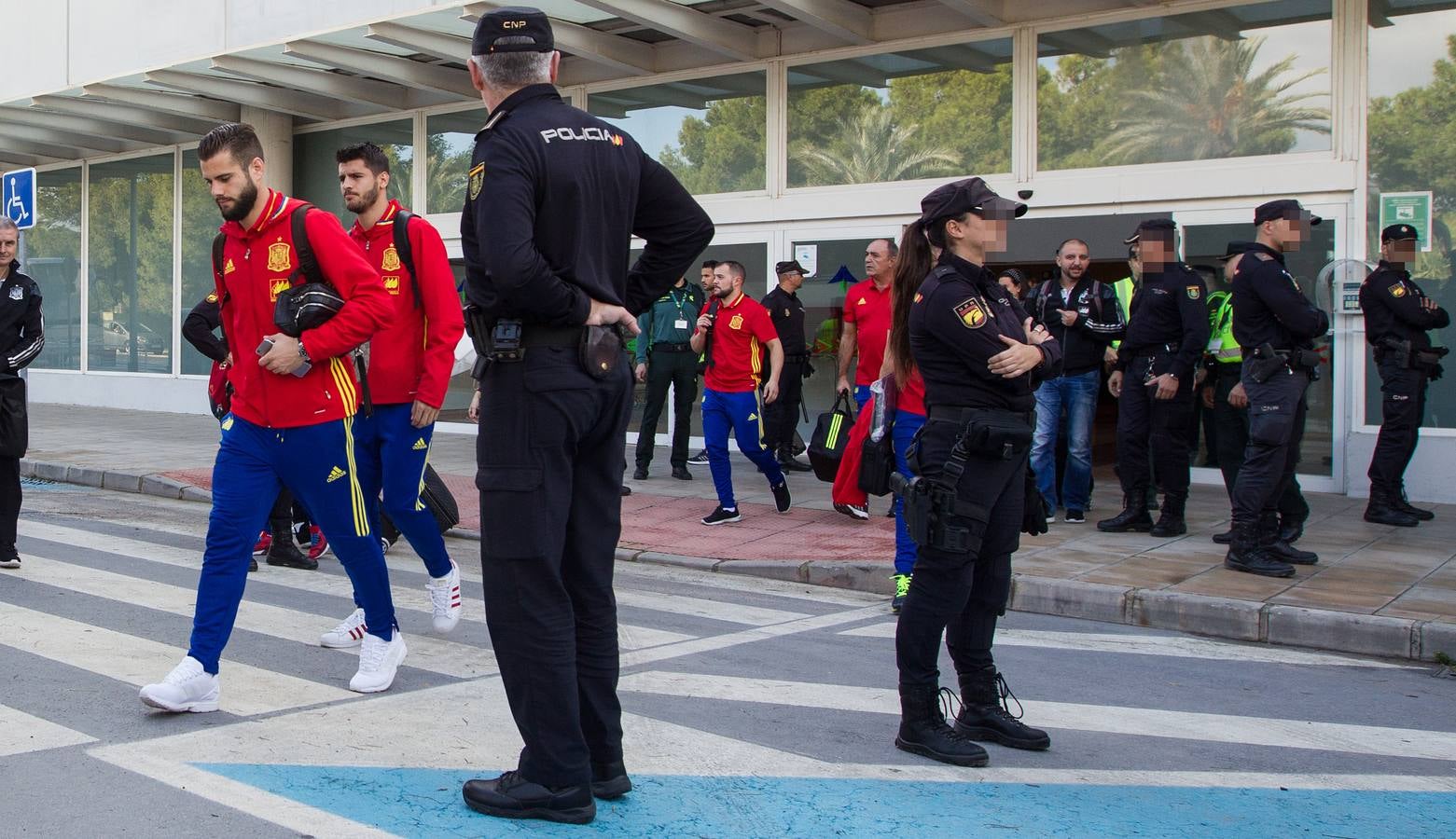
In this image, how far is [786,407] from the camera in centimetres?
1323

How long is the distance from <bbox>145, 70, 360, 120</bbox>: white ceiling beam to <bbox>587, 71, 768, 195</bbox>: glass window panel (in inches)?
175

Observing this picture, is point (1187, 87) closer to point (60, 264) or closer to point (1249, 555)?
point (1249, 555)

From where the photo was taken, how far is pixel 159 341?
20.5m

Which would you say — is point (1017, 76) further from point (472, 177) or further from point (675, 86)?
point (472, 177)

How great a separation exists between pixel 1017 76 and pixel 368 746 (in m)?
9.82

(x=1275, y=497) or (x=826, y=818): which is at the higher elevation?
(x=1275, y=497)

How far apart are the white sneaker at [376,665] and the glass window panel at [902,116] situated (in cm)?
895

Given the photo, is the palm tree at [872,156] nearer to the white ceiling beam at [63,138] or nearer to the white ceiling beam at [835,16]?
the white ceiling beam at [835,16]

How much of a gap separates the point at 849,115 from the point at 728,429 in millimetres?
4893

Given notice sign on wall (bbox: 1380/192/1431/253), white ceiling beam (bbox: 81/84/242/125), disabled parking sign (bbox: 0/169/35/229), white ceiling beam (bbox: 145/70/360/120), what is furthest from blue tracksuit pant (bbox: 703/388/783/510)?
white ceiling beam (bbox: 81/84/242/125)

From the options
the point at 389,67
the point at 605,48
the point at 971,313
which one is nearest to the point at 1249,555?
the point at 971,313

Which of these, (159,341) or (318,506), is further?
(159,341)

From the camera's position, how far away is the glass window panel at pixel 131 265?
67.3ft

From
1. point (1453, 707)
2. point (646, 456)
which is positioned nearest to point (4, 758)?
point (1453, 707)
